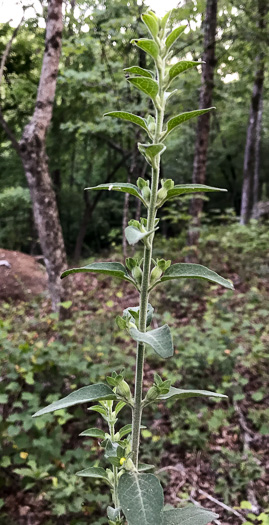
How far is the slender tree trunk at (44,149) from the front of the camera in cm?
502

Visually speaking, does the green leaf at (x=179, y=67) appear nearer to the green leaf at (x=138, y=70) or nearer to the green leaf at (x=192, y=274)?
the green leaf at (x=138, y=70)

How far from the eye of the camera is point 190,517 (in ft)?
2.81

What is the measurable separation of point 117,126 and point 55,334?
4.30 meters

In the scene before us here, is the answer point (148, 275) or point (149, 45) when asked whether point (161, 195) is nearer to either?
point (148, 275)

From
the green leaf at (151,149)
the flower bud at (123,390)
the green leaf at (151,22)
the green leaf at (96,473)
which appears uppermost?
the green leaf at (151,22)

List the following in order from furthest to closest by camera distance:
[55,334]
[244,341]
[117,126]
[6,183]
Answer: [6,183]
[117,126]
[55,334]
[244,341]

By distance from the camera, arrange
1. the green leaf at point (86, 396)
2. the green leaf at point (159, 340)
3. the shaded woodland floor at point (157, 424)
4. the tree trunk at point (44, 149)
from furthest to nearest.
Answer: the tree trunk at point (44, 149) < the shaded woodland floor at point (157, 424) < the green leaf at point (86, 396) < the green leaf at point (159, 340)

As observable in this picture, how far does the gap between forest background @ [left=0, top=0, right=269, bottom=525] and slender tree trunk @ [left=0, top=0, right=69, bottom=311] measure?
70 mm

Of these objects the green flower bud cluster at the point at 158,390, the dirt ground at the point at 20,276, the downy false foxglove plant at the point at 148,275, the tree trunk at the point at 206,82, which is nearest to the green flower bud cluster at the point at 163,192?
the downy false foxglove plant at the point at 148,275

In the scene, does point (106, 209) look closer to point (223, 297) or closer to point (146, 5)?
point (146, 5)

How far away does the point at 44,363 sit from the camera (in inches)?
132

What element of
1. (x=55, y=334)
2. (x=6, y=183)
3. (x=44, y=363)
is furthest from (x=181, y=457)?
(x=6, y=183)

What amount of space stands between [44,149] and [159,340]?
485 cm

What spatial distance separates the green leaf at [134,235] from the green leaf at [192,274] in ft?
0.37
